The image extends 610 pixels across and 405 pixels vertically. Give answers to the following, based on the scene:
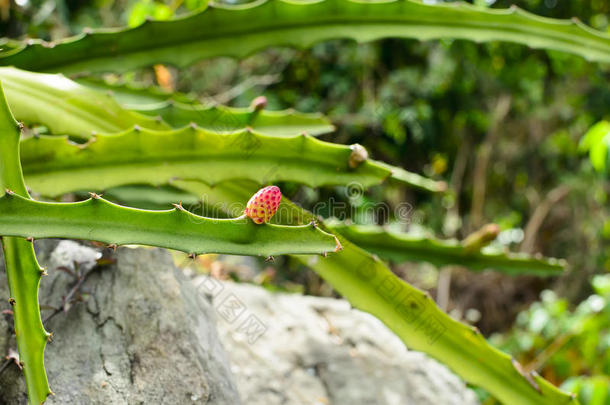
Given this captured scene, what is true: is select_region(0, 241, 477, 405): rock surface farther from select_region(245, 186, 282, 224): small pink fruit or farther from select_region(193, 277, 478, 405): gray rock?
select_region(245, 186, 282, 224): small pink fruit

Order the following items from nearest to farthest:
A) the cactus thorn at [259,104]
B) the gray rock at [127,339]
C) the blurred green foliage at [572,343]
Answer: the gray rock at [127,339], the cactus thorn at [259,104], the blurred green foliage at [572,343]

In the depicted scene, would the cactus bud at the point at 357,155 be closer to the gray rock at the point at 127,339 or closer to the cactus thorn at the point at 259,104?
the cactus thorn at the point at 259,104

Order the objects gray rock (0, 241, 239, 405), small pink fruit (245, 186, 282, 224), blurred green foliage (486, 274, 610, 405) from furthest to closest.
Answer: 1. blurred green foliage (486, 274, 610, 405)
2. gray rock (0, 241, 239, 405)
3. small pink fruit (245, 186, 282, 224)

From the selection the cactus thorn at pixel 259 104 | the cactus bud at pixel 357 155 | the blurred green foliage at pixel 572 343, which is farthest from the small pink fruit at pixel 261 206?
the blurred green foliage at pixel 572 343

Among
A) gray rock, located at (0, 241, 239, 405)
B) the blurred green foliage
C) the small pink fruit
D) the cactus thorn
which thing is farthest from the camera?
the blurred green foliage

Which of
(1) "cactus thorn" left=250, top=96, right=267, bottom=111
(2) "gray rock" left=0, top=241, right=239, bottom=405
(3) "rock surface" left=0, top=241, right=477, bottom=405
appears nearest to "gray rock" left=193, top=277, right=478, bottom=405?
(3) "rock surface" left=0, top=241, right=477, bottom=405

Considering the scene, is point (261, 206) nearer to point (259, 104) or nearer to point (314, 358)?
point (259, 104)
